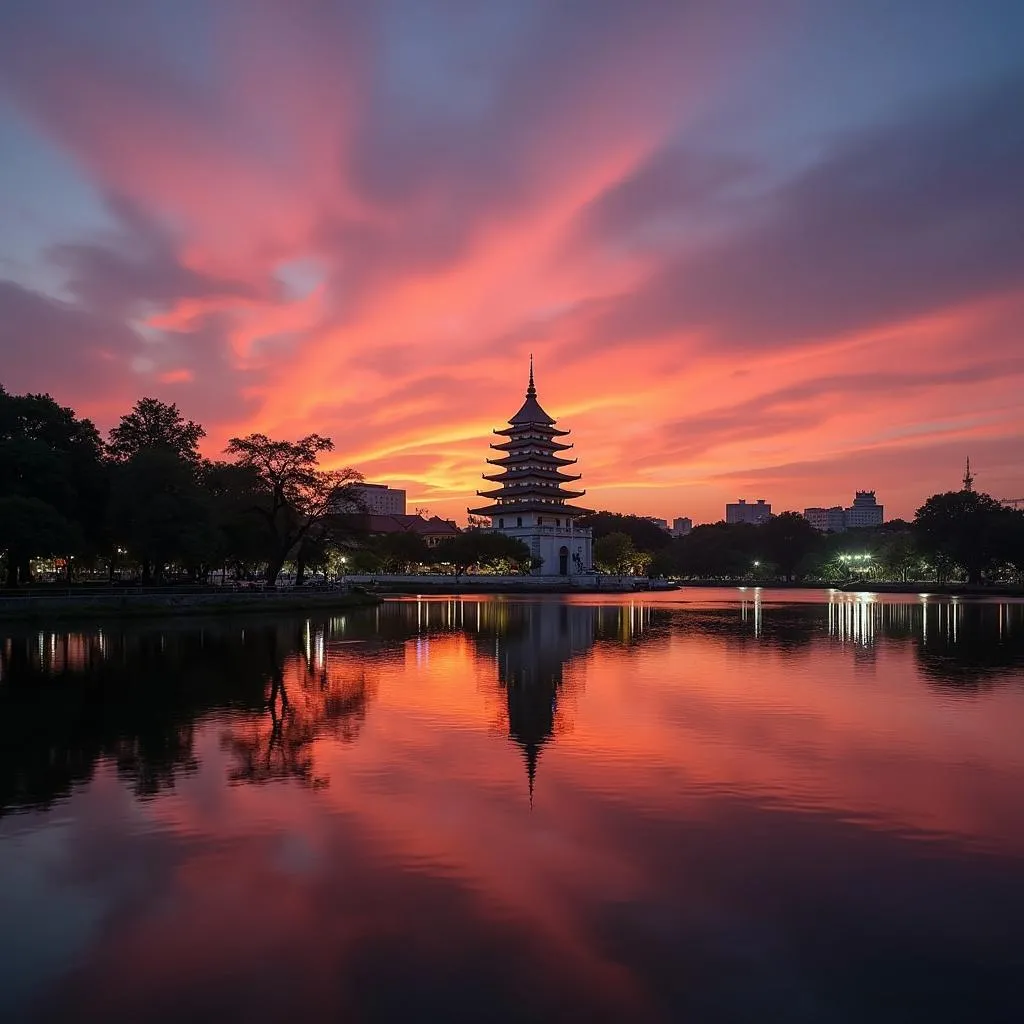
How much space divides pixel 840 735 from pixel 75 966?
42.1ft

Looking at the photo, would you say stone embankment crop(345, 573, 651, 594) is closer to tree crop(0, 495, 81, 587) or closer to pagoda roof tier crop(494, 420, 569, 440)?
pagoda roof tier crop(494, 420, 569, 440)

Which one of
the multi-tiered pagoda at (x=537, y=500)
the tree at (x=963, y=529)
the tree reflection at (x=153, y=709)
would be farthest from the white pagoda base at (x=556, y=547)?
the tree reflection at (x=153, y=709)

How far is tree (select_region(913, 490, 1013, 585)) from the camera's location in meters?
→ 100

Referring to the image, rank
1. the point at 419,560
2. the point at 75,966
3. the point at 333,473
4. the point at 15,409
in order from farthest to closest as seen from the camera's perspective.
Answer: the point at 419,560 → the point at 333,473 → the point at 15,409 → the point at 75,966

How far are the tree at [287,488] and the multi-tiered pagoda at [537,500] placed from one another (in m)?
54.6

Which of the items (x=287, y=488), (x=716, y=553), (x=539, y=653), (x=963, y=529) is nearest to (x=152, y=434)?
(x=287, y=488)

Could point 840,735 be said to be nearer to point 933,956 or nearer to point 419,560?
point 933,956

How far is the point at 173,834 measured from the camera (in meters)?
9.88

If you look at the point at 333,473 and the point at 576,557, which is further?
the point at 576,557

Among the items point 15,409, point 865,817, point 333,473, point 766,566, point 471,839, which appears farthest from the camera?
point 766,566

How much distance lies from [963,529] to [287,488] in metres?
→ 82.5

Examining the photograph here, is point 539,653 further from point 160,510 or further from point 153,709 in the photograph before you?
point 160,510

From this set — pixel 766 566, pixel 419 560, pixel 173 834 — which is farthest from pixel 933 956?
pixel 766 566

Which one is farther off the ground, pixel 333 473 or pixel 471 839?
pixel 333 473
